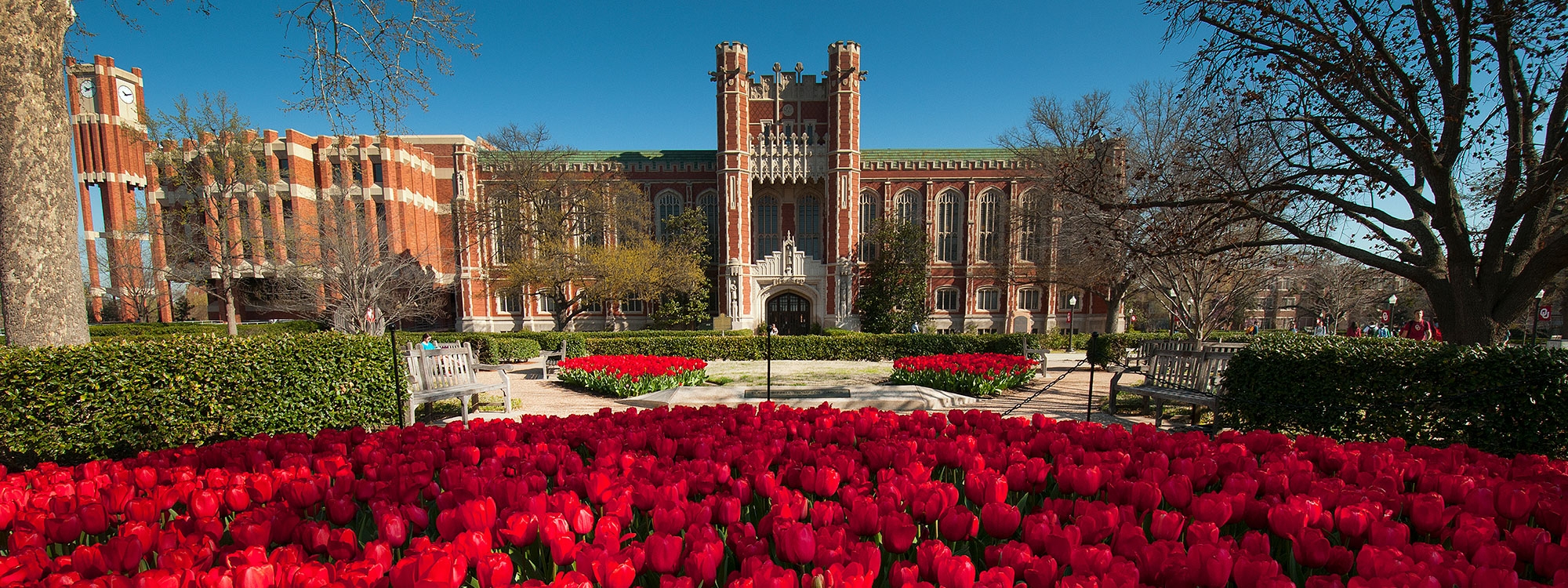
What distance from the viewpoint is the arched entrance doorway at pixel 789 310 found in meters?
28.5

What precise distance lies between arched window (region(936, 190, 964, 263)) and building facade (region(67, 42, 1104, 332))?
8cm

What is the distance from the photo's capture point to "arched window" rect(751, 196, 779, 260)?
2945 cm

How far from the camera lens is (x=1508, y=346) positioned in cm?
456

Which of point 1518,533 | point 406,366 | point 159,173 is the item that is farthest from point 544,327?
point 1518,533

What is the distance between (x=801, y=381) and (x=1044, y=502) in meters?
9.79

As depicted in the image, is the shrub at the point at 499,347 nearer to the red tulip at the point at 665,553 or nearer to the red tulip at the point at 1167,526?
the red tulip at the point at 665,553

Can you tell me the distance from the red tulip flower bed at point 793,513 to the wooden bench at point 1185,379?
3940mm

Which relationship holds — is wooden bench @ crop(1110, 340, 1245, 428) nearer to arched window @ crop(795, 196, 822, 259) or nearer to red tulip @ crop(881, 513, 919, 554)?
red tulip @ crop(881, 513, 919, 554)

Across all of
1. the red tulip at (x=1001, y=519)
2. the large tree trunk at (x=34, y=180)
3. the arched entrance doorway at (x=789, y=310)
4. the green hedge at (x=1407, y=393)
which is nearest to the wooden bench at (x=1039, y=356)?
the green hedge at (x=1407, y=393)

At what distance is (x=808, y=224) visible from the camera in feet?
96.6

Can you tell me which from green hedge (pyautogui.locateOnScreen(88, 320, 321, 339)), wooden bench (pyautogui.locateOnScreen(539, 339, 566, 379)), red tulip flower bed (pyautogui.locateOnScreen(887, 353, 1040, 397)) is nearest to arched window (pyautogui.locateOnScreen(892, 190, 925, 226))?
wooden bench (pyautogui.locateOnScreen(539, 339, 566, 379))

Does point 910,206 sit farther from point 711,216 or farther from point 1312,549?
point 1312,549

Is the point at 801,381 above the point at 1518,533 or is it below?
below

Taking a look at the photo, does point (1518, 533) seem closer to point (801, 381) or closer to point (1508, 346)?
point (1508, 346)
